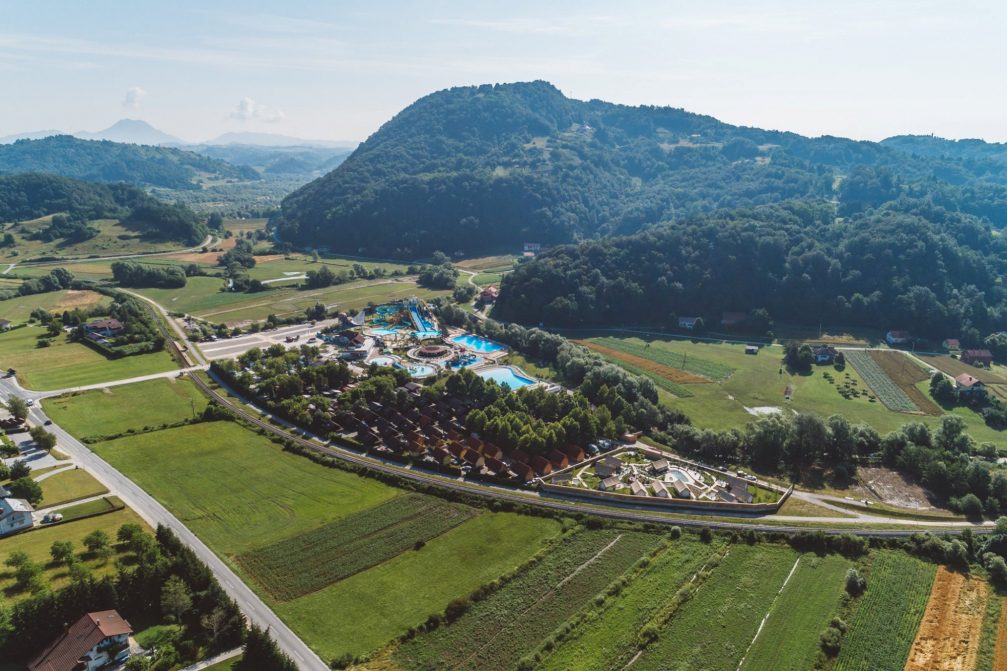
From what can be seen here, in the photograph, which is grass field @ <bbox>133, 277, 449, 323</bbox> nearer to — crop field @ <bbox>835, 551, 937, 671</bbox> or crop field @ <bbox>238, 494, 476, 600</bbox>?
crop field @ <bbox>238, 494, 476, 600</bbox>

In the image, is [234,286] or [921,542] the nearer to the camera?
[921,542]

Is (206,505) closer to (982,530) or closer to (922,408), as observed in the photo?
(982,530)

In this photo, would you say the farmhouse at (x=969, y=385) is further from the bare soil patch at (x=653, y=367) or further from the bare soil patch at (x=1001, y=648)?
the bare soil patch at (x=1001, y=648)

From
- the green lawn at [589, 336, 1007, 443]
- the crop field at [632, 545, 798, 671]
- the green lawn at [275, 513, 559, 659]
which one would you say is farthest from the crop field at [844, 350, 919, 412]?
the green lawn at [275, 513, 559, 659]

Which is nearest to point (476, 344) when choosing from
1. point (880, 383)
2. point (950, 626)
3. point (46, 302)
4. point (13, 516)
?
point (880, 383)

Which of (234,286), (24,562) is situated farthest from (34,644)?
(234,286)

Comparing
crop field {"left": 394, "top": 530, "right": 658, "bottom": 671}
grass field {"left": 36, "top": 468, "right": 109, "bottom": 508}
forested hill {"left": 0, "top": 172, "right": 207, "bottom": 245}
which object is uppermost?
forested hill {"left": 0, "top": 172, "right": 207, "bottom": 245}
